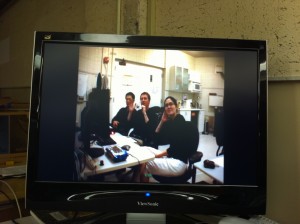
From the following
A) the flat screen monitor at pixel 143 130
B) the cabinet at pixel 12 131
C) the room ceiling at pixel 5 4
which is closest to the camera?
the flat screen monitor at pixel 143 130

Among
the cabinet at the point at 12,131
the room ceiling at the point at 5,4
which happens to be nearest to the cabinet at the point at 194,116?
the cabinet at the point at 12,131

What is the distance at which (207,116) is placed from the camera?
2.75 feet

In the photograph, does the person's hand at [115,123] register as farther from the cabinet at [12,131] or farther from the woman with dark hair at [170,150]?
the cabinet at [12,131]

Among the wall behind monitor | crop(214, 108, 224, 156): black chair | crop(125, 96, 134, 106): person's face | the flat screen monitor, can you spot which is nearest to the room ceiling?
the wall behind monitor

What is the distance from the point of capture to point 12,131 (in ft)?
4.75

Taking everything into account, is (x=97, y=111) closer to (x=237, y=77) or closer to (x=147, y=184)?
(x=147, y=184)

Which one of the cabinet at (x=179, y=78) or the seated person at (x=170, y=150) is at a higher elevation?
the cabinet at (x=179, y=78)

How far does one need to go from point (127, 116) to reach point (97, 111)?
0.10 m

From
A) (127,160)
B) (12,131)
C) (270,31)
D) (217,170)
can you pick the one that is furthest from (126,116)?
(12,131)

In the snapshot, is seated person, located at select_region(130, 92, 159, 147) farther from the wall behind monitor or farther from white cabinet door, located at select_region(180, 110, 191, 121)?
the wall behind monitor

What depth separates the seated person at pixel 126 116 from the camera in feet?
2.75

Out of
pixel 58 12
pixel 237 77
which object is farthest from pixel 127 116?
pixel 58 12

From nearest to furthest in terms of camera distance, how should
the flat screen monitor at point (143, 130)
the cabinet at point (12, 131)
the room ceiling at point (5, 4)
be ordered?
the flat screen monitor at point (143, 130)
the cabinet at point (12, 131)
the room ceiling at point (5, 4)

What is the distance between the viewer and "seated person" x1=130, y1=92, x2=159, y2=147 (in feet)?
2.76
